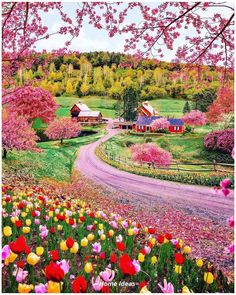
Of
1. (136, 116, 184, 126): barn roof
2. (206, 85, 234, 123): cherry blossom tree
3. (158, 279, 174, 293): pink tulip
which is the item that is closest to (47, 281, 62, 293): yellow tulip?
(158, 279, 174, 293): pink tulip

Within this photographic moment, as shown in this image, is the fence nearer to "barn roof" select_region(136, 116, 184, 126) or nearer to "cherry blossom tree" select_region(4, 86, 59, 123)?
"barn roof" select_region(136, 116, 184, 126)

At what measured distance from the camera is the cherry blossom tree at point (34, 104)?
3822 millimetres

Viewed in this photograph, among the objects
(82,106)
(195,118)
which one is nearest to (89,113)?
(82,106)

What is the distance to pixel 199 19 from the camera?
3.46m

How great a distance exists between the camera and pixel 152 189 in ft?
12.3

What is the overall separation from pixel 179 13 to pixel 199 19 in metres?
0.22

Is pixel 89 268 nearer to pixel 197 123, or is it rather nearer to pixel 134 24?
pixel 197 123

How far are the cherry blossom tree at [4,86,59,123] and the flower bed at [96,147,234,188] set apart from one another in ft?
2.37

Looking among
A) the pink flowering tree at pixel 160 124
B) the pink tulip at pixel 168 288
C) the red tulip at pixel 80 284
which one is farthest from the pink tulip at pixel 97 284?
the pink flowering tree at pixel 160 124

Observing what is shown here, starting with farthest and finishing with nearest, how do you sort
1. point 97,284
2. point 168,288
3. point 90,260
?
point 90,260 < point 168,288 < point 97,284

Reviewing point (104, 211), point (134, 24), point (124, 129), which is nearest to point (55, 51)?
point (134, 24)

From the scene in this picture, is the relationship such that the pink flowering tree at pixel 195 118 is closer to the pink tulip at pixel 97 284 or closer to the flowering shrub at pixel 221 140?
the flowering shrub at pixel 221 140

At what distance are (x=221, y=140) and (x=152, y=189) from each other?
92 cm

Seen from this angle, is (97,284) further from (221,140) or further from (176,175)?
(221,140)
